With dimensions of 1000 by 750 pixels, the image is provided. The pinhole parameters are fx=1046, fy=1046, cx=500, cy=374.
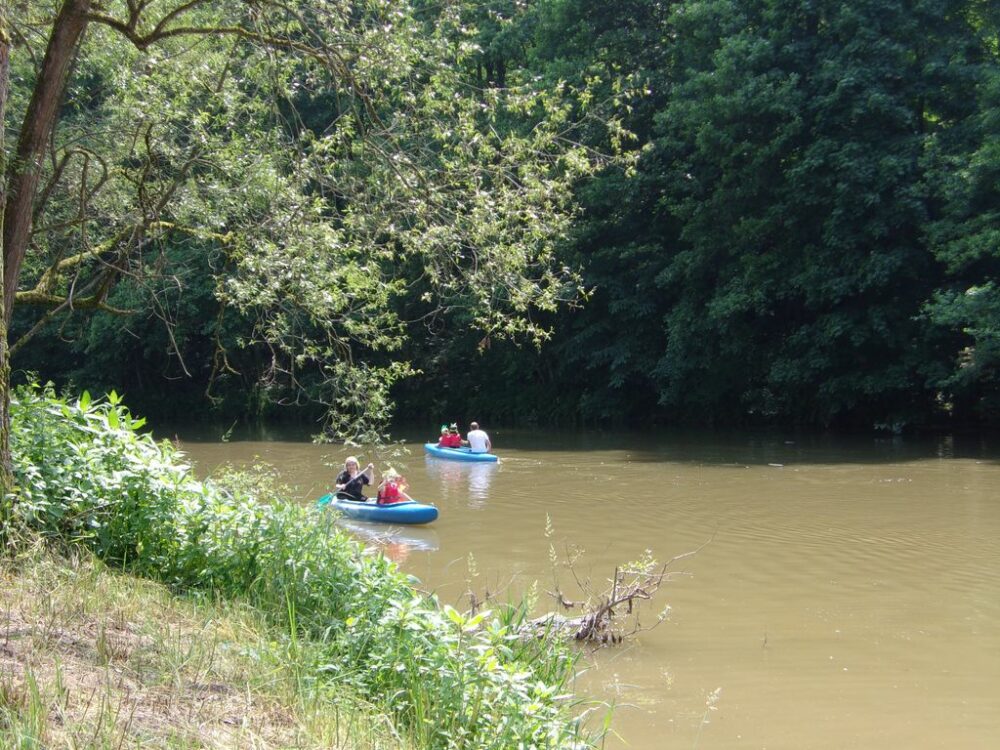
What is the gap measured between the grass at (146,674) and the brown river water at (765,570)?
2.47 metres

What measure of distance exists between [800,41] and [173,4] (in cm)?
1958

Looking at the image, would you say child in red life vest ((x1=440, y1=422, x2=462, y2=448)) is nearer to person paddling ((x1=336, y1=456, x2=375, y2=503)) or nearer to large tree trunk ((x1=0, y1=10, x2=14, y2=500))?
person paddling ((x1=336, y1=456, x2=375, y2=503))

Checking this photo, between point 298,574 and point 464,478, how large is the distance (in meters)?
14.4

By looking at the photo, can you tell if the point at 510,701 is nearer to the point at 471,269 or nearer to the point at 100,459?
the point at 100,459

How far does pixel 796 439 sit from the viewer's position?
2577 centimetres

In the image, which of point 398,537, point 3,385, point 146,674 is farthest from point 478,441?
point 146,674

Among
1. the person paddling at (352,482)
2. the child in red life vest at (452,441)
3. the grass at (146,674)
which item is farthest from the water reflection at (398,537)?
the child in red life vest at (452,441)

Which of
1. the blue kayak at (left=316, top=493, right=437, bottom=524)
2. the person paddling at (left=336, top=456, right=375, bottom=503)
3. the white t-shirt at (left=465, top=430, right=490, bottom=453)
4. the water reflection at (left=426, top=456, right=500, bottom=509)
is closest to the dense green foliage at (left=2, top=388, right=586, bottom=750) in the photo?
the blue kayak at (left=316, top=493, right=437, bottom=524)

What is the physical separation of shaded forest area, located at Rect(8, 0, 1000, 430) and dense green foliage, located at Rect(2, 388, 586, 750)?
13.5 metres

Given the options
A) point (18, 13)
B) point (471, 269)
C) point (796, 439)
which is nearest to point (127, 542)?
point (471, 269)

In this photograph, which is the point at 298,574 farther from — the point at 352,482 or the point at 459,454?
the point at 459,454

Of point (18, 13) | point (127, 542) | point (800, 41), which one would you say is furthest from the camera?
point (800, 41)

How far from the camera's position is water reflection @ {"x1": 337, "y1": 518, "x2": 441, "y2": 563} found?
42.8ft

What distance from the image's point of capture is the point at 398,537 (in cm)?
1409
